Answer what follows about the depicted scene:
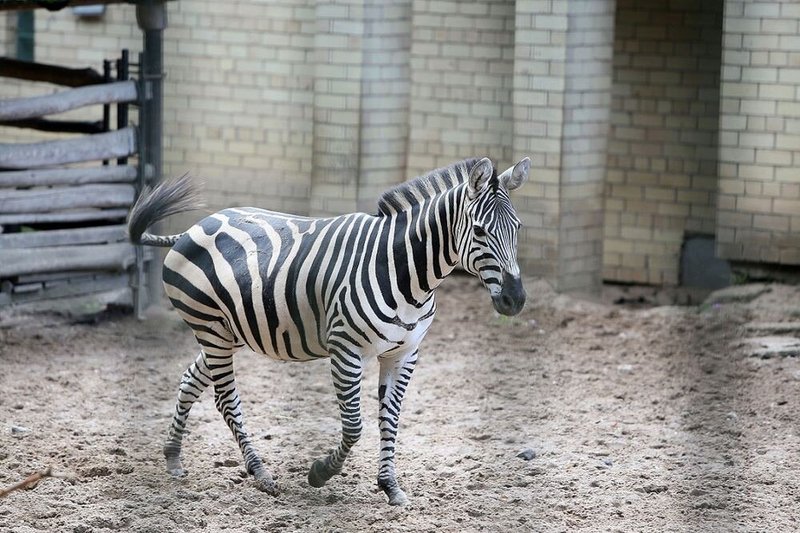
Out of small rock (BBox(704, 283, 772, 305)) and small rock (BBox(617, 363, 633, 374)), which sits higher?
small rock (BBox(704, 283, 772, 305))

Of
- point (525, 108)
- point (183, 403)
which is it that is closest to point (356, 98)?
point (525, 108)

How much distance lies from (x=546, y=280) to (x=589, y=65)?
1.59 m

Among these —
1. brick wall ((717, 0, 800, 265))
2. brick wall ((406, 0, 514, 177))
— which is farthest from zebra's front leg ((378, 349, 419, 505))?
brick wall ((406, 0, 514, 177))

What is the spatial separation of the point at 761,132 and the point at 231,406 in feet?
16.4

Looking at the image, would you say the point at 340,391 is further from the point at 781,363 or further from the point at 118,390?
the point at 781,363

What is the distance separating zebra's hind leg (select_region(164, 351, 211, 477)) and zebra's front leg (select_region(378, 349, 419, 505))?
0.79m

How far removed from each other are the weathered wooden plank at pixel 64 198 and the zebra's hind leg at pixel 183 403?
2.91 m

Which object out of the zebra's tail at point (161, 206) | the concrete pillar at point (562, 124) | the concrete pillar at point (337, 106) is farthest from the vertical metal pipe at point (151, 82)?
the zebra's tail at point (161, 206)

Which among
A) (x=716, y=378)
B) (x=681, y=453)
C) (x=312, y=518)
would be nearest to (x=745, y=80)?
(x=716, y=378)

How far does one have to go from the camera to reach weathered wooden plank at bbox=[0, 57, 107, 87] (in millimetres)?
8172

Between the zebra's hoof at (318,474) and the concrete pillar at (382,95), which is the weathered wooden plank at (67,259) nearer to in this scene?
the concrete pillar at (382,95)

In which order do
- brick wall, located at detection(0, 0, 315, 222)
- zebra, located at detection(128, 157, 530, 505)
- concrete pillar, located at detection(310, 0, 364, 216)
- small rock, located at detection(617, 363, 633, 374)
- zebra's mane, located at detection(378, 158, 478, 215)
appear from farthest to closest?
brick wall, located at detection(0, 0, 315, 222)
concrete pillar, located at detection(310, 0, 364, 216)
small rock, located at detection(617, 363, 633, 374)
zebra's mane, located at detection(378, 158, 478, 215)
zebra, located at detection(128, 157, 530, 505)

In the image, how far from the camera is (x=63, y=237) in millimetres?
8102

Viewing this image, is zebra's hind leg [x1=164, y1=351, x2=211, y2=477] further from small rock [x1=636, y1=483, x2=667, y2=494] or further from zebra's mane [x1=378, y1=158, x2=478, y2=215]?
small rock [x1=636, y1=483, x2=667, y2=494]
